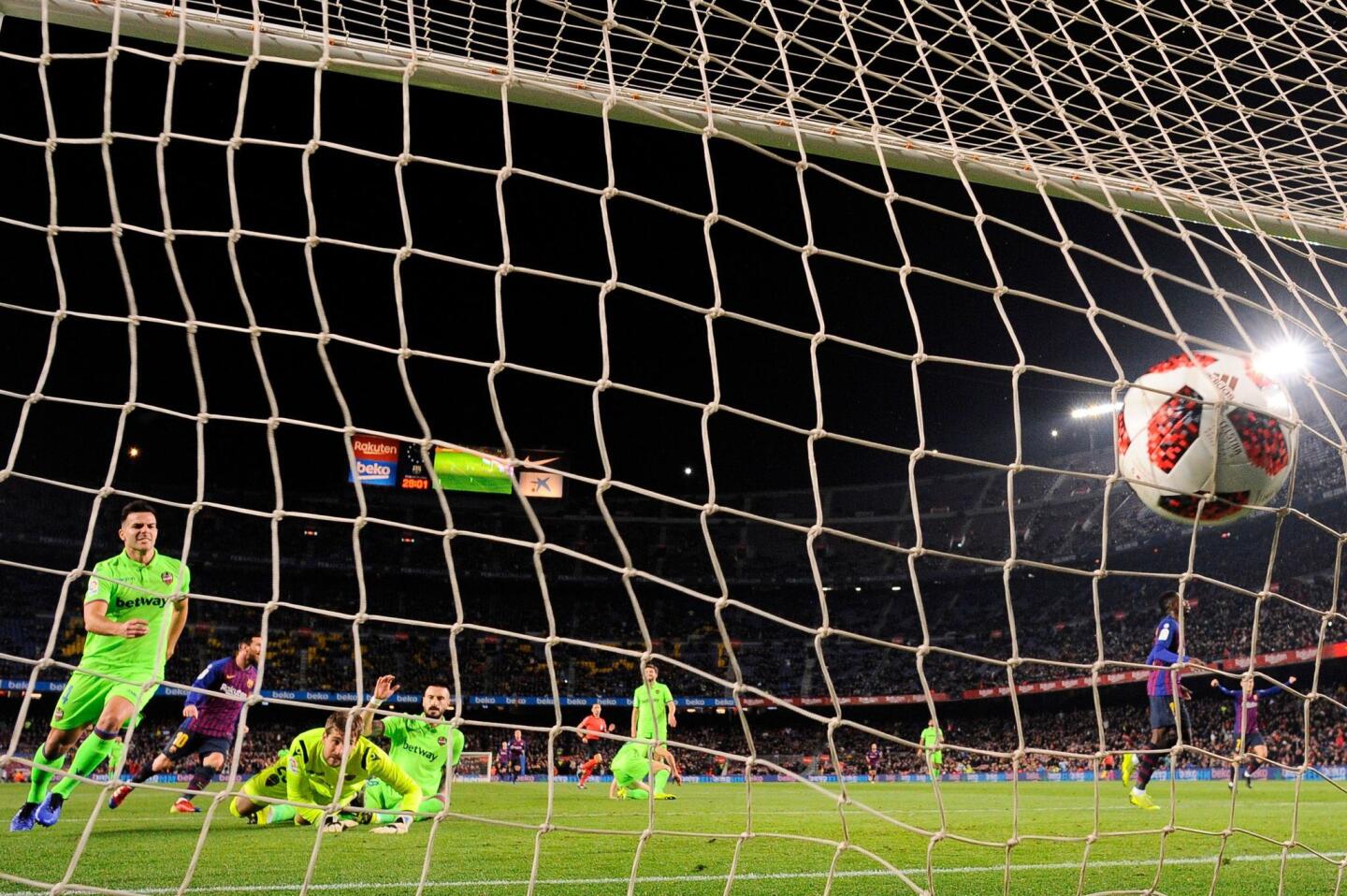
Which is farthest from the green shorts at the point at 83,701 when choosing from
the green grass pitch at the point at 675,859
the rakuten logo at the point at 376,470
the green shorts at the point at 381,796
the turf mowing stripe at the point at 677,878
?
the rakuten logo at the point at 376,470

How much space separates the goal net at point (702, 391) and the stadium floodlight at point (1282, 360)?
0.03 metres

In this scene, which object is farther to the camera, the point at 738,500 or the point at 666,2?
the point at 738,500

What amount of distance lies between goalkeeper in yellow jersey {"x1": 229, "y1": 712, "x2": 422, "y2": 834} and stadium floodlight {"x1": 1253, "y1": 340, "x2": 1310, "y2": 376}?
153 inches

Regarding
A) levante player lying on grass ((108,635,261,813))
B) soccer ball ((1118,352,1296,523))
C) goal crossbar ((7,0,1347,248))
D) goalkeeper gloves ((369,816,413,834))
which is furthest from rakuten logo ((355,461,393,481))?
soccer ball ((1118,352,1296,523))

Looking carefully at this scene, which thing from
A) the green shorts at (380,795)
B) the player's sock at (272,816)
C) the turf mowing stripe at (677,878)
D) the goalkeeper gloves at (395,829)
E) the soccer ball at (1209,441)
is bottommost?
the green shorts at (380,795)

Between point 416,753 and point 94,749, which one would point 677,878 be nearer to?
point 94,749

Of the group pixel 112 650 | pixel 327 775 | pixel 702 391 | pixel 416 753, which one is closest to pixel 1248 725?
pixel 416 753

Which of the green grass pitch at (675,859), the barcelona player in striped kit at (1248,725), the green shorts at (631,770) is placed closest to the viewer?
the barcelona player in striped kit at (1248,725)

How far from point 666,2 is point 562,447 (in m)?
29.9

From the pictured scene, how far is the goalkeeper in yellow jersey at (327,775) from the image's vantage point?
5164 mm

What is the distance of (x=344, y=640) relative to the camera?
1078 inches

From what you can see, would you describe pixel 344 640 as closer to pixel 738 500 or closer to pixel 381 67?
pixel 738 500

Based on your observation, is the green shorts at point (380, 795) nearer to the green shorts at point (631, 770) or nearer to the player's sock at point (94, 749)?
the player's sock at point (94, 749)

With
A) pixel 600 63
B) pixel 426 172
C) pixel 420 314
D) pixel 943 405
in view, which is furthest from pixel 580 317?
pixel 600 63
